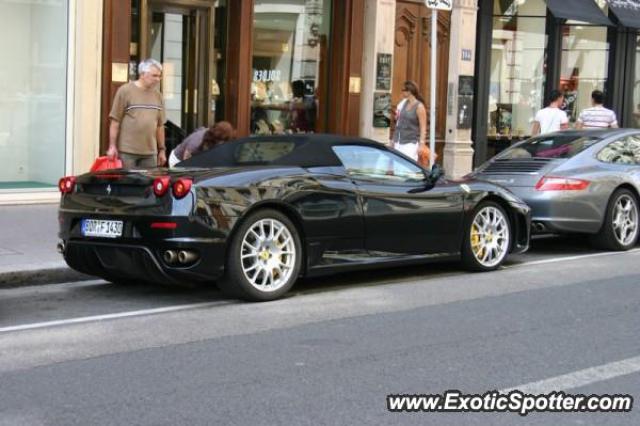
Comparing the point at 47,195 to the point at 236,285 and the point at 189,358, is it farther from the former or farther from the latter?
the point at 189,358

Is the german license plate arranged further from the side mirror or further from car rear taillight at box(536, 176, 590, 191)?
car rear taillight at box(536, 176, 590, 191)

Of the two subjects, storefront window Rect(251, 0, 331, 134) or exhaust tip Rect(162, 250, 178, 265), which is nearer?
exhaust tip Rect(162, 250, 178, 265)

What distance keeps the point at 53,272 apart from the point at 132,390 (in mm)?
3807

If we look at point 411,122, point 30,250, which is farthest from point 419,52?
Answer: point 30,250

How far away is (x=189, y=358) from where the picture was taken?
587 centimetres

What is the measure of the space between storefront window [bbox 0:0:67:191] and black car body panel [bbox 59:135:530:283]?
5.14 meters


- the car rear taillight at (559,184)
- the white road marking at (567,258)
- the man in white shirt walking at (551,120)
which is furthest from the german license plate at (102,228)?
the man in white shirt walking at (551,120)

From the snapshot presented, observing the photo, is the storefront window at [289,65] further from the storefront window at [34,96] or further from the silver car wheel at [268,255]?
the silver car wheel at [268,255]

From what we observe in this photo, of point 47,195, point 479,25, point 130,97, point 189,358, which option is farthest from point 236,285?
point 479,25

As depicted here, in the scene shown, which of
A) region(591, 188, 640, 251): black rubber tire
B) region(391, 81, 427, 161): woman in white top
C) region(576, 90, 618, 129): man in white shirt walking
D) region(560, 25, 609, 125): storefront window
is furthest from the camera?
region(560, 25, 609, 125): storefront window

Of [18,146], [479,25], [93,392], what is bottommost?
[93,392]

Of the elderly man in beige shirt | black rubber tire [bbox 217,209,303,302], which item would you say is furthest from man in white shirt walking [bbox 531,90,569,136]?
black rubber tire [bbox 217,209,303,302]

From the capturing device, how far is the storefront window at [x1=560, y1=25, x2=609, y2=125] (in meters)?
20.2

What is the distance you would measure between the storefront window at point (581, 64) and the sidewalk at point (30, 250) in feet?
39.7
